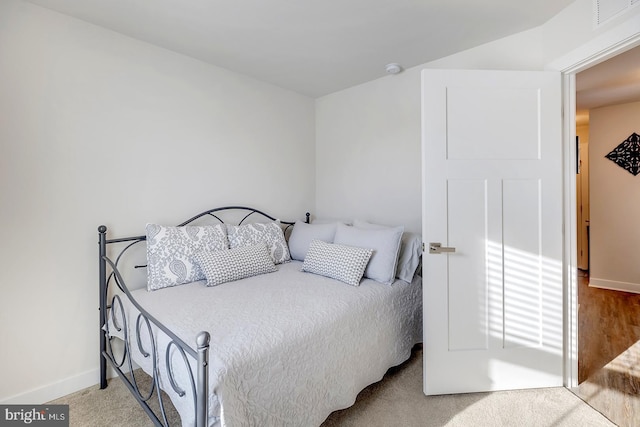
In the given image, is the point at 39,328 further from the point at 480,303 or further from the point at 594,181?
the point at 594,181

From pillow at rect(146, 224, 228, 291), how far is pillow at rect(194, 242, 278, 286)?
8cm

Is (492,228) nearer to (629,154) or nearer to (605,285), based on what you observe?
(629,154)

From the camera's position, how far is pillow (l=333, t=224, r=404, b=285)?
2207 mm

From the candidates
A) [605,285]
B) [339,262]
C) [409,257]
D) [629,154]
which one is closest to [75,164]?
[339,262]

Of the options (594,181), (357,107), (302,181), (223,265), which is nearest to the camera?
(223,265)

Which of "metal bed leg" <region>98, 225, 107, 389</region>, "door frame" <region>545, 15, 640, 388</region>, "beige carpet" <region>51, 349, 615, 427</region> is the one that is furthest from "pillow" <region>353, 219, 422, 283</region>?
"metal bed leg" <region>98, 225, 107, 389</region>

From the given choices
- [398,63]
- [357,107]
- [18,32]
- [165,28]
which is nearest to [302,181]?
[357,107]

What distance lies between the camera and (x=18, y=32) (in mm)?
1782

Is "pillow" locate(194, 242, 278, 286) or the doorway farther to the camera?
"pillow" locate(194, 242, 278, 286)

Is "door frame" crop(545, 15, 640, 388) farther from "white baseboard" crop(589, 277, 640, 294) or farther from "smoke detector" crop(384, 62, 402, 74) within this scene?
"white baseboard" crop(589, 277, 640, 294)

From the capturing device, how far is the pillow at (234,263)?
213cm

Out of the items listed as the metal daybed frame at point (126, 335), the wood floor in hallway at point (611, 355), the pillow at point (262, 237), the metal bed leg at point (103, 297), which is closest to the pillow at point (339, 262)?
the pillow at point (262, 237)

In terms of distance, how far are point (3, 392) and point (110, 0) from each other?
7.82 feet

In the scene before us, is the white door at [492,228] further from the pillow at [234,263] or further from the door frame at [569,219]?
the pillow at [234,263]
